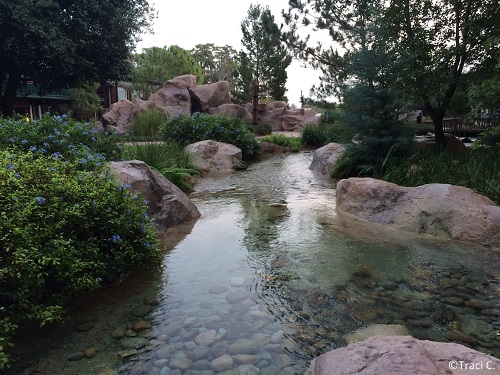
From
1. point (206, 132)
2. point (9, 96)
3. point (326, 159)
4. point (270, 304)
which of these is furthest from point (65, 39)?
point (270, 304)

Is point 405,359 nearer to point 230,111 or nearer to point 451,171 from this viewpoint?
point 451,171

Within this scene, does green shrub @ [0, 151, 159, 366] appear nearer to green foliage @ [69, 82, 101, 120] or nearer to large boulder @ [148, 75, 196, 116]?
large boulder @ [148, 75, 196, 116]

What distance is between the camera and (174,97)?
20422 mm

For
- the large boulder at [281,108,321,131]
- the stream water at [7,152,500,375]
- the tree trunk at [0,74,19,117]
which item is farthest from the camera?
the large boulder at [281,108,321,131]

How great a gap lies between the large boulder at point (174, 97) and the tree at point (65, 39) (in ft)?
12.2

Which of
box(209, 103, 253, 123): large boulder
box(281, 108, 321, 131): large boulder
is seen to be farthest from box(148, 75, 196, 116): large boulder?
box(281, 108, 321, 131): large boulder

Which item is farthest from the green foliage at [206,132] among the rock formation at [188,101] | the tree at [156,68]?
the tree at [156,68]

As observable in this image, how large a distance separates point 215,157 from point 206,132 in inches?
69.9

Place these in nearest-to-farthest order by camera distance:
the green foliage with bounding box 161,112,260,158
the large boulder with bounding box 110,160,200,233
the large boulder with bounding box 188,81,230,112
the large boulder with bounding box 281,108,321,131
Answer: the large boulder with bounding box 110,160,200,233 < the green foliage with bounding box 161,112,260,158 < the large boulder with bounding box 188,81,230,112 < the large boulder with bounding box 281,108,321,131

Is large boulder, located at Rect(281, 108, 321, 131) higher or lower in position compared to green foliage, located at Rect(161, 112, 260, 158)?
higher

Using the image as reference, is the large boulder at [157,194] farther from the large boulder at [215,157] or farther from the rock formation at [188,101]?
the rock formation at [188,101]

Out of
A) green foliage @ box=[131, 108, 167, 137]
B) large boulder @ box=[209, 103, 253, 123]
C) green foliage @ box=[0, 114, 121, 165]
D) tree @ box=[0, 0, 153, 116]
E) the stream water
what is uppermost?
tree @ box=[0, 0, 153, 116]

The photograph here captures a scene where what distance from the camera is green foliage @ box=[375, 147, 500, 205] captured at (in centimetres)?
497

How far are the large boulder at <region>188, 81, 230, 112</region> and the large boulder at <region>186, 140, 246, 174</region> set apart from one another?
1106cm
